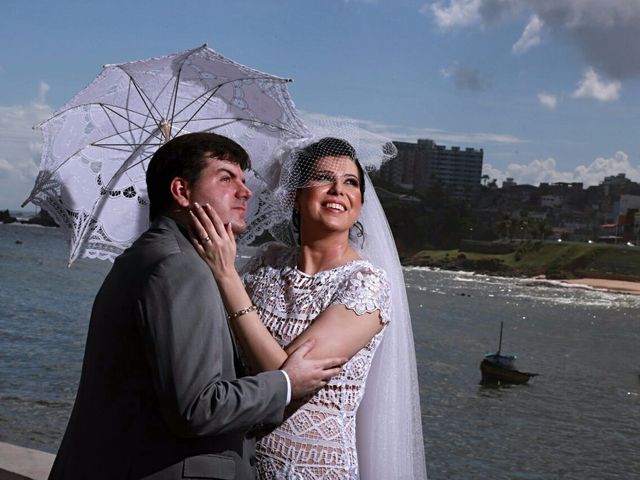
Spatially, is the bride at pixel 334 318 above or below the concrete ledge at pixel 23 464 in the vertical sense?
above

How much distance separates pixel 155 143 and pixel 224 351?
2.01 metres

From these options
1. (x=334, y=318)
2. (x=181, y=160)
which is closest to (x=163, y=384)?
(x=181, y=160)

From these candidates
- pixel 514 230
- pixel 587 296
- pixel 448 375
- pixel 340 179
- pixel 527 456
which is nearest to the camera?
pixel 340 179

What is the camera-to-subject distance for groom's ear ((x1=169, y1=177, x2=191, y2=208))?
1.95 m

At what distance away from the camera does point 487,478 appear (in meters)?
20.6

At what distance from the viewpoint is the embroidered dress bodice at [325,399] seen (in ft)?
7.70

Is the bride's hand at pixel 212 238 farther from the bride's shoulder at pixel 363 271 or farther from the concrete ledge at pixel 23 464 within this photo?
the concrete ledge at pixel 23 464

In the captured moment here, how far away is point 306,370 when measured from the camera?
2.05m

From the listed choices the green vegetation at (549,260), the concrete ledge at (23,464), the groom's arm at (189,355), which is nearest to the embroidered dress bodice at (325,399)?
the groom's arm at (189,355)

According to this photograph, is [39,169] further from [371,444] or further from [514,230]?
[514,230]

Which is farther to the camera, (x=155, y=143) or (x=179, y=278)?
(x=155, y=143)

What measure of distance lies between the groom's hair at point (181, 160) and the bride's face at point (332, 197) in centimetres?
55

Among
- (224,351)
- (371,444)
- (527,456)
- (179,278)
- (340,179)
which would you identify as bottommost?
(527,456)

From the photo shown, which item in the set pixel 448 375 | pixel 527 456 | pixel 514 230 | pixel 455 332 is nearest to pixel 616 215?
pixel 514 230
